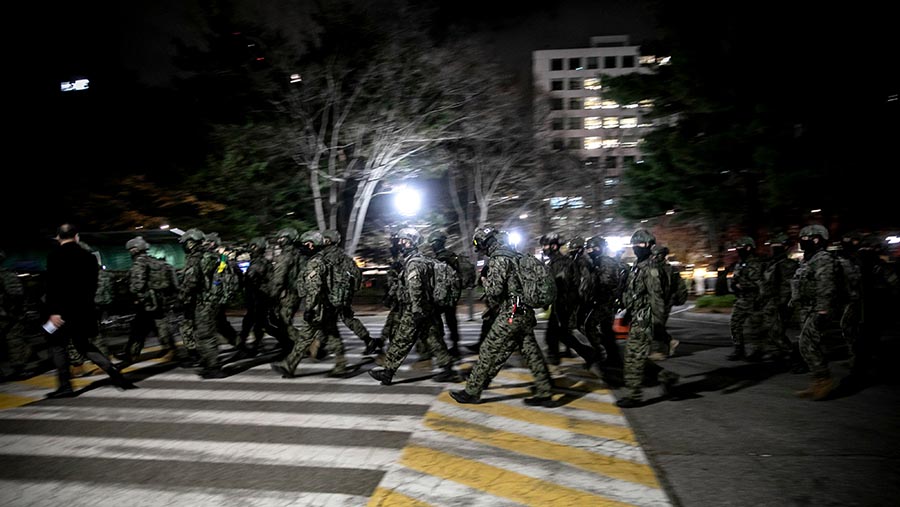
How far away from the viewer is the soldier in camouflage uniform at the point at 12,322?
830 cm

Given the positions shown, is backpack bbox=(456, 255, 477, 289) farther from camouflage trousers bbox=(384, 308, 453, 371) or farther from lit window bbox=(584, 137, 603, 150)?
lit window bbox=(584, 137, 603, 150)

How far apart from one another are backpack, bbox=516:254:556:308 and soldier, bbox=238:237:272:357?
15.7 ft

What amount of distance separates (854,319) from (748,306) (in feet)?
5.06

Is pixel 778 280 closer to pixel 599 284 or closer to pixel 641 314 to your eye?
pixel 599 284

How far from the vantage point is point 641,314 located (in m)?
6.46

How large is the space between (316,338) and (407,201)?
18646mm

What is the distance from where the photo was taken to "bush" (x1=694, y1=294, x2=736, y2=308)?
16750 mm

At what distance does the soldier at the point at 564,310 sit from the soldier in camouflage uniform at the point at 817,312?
8.58 feet

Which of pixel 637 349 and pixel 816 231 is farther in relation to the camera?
pixel 816 231

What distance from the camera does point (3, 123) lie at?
75.7ft

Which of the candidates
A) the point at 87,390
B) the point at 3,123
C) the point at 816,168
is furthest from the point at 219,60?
the point at 816,168

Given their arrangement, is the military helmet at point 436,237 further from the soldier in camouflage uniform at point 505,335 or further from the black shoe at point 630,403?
the black shoe at point 630,403

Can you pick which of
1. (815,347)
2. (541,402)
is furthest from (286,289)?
(815,347)

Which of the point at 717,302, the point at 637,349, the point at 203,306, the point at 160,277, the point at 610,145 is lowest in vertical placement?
the point at 717,302
